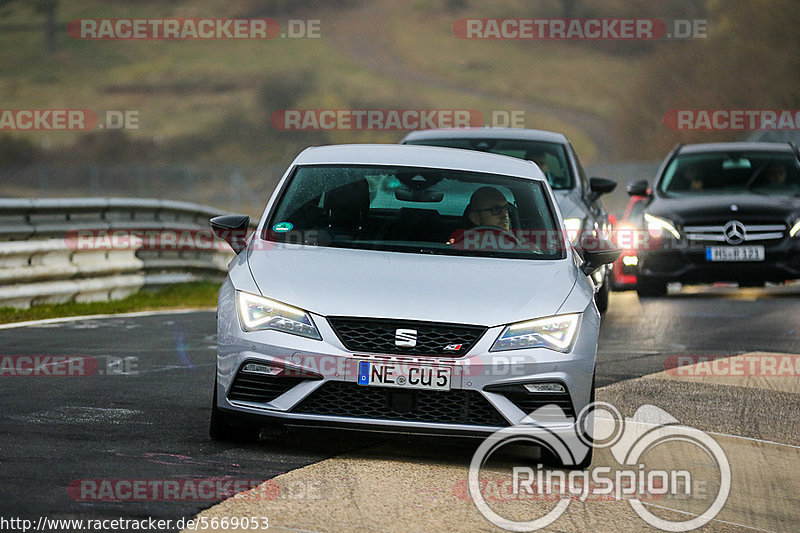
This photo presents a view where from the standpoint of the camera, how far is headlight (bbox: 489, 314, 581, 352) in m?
6.88

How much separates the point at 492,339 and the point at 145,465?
172 centimetres

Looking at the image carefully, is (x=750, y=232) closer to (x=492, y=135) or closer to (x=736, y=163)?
(x=736, y=163)

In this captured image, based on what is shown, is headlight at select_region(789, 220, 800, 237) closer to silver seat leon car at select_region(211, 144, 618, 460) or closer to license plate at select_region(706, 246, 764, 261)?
license plate at select_region(706, 246, 764, 261)

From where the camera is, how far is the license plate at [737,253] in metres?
15.2

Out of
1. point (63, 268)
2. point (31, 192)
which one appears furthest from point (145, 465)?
point (31, 192)

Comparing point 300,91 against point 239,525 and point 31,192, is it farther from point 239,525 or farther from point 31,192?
point 239,525

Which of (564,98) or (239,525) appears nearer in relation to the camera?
(239,525)

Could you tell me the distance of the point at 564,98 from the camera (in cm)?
11256

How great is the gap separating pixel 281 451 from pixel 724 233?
30.1ft

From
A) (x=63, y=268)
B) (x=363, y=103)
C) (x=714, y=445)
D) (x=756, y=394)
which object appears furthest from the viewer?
(x=363, y=103)
